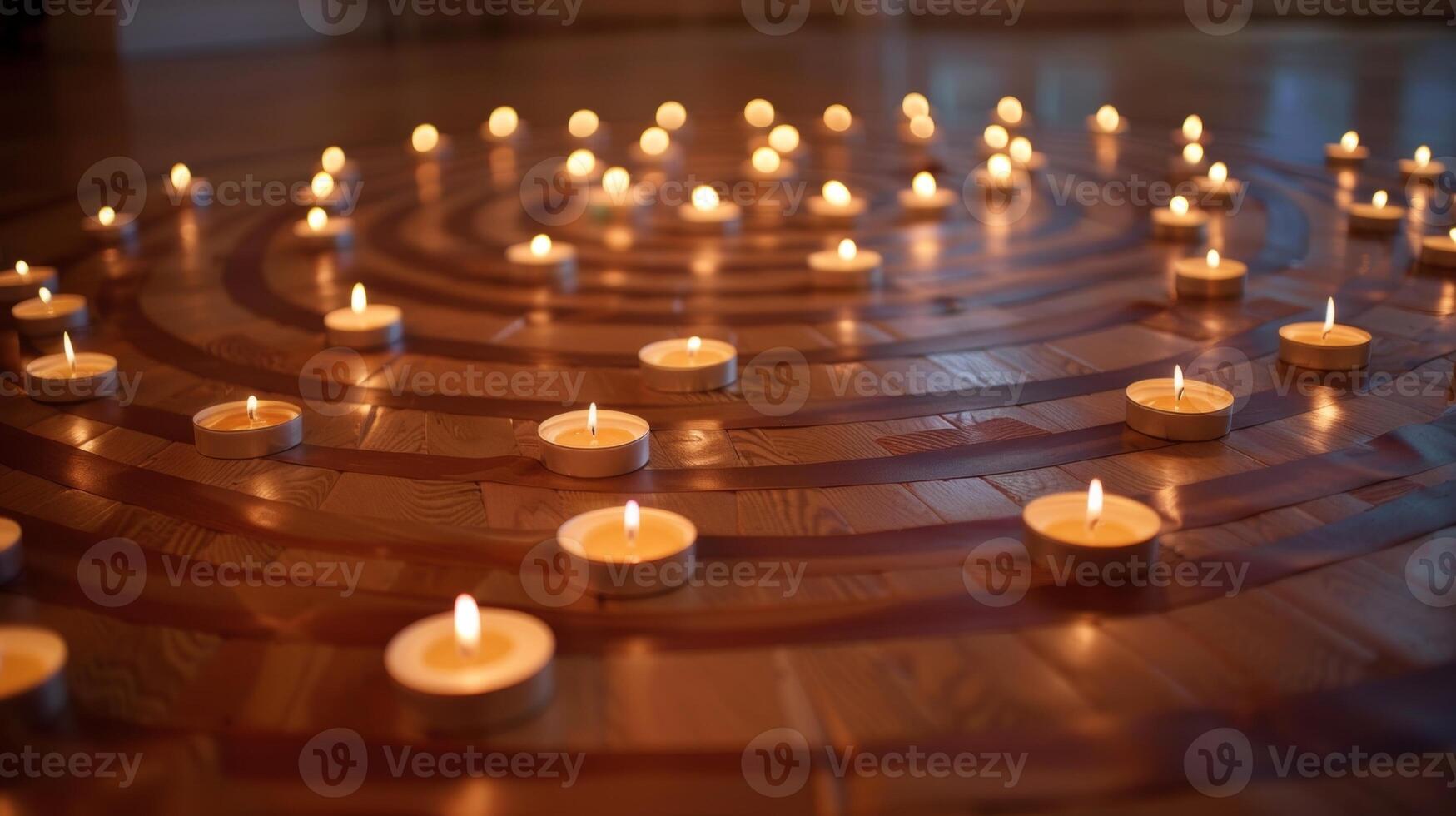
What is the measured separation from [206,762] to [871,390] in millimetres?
1521

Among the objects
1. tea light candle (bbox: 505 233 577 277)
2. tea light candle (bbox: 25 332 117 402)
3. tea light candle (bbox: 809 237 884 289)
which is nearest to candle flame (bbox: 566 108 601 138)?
tea light candle (bbox: 505 233 577 277)

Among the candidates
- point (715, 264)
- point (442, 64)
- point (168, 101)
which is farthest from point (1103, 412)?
point (442, 64)

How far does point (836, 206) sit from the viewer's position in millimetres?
4070

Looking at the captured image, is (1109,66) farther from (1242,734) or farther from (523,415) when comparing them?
(1242,734)

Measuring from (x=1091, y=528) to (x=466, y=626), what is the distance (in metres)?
0.87

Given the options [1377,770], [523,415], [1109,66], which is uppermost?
[1109,66]

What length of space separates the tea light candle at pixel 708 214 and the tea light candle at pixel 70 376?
1.88m

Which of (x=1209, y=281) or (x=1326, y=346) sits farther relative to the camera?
(x=1209, y=281)

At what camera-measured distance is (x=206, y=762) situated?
1.40m

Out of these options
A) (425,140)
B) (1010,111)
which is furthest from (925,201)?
(425,140)

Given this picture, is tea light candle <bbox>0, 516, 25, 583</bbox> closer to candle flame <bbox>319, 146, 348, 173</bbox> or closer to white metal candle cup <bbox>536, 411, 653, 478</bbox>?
white metal candle cup <bbox>536, 411, 653, 478</bbox>

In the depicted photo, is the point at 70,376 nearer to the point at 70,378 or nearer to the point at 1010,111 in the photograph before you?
the point at 70,378

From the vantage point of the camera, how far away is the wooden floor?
142 centimetres

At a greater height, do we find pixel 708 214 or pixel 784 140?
pixel 784 140
